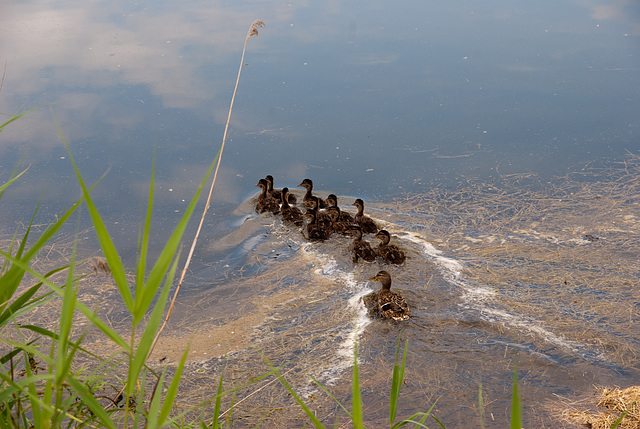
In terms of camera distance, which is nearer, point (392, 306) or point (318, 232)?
point (392, 306)

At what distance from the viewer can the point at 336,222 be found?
586cm

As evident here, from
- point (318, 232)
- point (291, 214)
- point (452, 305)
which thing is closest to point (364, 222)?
point (318, 232)

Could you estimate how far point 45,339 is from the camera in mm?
4336

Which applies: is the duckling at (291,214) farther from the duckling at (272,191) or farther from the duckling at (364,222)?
the duckling at (364,222)

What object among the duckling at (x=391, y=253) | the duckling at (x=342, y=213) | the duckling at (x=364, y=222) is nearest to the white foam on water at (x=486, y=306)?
the duckling at (x=391, y=253)

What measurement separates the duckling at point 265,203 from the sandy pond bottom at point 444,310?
18 centimetres

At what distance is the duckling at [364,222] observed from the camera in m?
5.80

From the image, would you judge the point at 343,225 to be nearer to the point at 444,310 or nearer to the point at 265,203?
the point at 265,203

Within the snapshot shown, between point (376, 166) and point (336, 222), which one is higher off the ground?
point (376, 166)

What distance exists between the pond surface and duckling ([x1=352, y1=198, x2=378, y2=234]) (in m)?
0.10

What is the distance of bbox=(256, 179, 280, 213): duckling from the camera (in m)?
6.20

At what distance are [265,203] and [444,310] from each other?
244 cm

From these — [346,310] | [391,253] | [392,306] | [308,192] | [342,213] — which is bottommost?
[346,310]

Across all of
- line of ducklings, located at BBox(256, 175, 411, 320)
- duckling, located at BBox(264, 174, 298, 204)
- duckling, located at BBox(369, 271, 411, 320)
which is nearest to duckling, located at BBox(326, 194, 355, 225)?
line of ducklings, located at BBox(256, 175, 411, 320)
